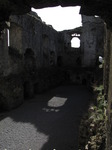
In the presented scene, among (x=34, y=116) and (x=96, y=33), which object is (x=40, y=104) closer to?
(x=34, y=116)

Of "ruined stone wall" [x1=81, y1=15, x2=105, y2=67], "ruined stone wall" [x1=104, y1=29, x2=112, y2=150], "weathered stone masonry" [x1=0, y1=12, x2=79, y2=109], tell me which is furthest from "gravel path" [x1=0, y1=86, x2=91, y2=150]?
"ruined stone wall" [x1=81, y1=15, x2=105, y2=67]

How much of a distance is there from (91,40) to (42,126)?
1874 centimetres

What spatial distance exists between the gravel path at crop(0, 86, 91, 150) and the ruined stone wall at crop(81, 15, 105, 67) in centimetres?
1231

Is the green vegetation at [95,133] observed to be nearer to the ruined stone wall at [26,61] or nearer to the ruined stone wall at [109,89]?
the ruined stone wall at [109,89]

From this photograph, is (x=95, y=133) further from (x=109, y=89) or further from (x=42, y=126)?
(x=42, y=126)

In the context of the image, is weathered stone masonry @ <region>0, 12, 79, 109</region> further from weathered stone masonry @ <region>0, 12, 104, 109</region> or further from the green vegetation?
the green vegetation

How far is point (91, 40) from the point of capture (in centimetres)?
2614

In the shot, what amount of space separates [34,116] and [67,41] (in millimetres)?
18920

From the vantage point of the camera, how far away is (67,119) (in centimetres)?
1109

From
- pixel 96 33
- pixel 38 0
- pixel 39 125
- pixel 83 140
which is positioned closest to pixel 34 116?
pixel 39 125

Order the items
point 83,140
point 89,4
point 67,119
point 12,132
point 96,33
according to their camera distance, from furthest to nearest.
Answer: point 96,33 → point 67,119 → point 12,132 → point 83,140 → point 89,4

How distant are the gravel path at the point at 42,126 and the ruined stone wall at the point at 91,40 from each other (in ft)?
40.4

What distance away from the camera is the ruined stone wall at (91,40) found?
25.7 m

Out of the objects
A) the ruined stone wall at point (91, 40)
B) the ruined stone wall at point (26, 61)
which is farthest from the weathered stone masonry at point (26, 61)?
the ruined stone wall at point (91, 40)
